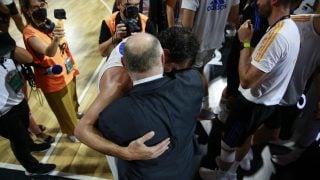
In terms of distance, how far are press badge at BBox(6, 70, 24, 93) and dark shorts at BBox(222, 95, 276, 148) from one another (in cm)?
172

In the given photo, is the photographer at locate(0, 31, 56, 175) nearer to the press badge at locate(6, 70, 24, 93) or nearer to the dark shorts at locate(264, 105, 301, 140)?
the press badge at locate(6, 70, 24, 93)

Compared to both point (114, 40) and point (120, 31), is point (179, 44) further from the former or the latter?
point (114, 40)

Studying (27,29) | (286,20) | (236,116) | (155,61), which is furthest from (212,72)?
(155,61)

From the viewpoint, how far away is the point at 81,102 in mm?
3893

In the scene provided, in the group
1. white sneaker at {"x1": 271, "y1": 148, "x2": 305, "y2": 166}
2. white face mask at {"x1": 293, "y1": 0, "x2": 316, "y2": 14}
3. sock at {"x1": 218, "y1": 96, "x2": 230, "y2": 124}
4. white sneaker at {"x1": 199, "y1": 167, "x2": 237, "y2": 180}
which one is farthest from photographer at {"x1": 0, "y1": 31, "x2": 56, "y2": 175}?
white face mask at {"x1": 293, "y1": 0, "x2": 316, "y2": 14}

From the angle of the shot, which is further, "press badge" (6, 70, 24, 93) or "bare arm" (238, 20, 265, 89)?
"press badge" (6, 70, 24, 93)

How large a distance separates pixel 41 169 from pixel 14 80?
97 centimetres

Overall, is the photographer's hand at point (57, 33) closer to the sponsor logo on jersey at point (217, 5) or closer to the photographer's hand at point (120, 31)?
the photographer's hand at point (120, 31)

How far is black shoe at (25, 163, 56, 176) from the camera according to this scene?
2.82 m

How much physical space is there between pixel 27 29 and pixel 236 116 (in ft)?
5.98

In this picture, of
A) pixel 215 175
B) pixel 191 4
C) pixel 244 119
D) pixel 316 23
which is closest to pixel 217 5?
pixel 191 4

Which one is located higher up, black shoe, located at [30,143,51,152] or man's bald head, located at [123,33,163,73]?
man's bald head, located at [123,33,163,73]

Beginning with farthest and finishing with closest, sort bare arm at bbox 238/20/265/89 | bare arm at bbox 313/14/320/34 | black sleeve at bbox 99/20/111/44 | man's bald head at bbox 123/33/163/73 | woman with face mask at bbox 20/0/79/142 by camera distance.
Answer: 1. black sleeve at bbox 99/20/111/44
2. woman with face mask at bbox 20/0/79/142
3. bare arm at bbox 313/14/320/34
4. bare arm at bbox 238/20/265/89
5. man's bald head at bbox 123/33/163/73

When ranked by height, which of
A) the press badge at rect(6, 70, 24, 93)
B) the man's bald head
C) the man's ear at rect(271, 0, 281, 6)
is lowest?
the press badge at rect(6, 70, 24, 93)
